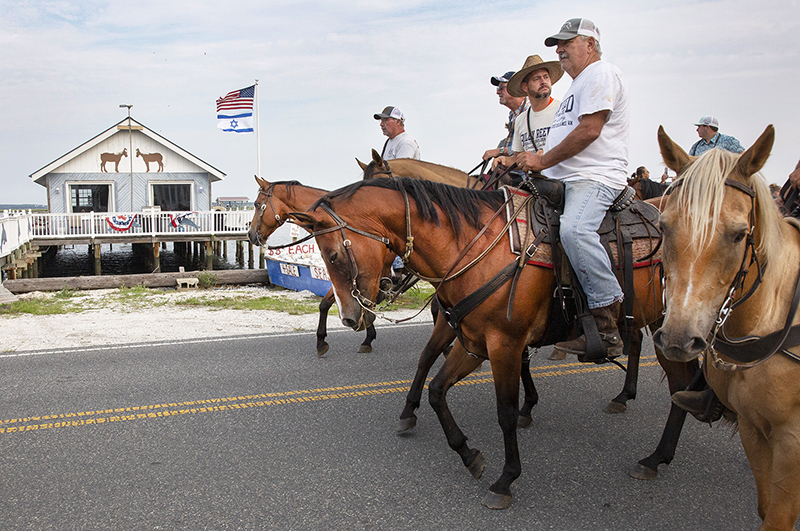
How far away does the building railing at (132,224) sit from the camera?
25.0 metres

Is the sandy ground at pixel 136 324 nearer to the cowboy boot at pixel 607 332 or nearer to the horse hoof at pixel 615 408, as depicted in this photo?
the horse hoof at pixel 615 408

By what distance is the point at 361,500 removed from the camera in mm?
3512

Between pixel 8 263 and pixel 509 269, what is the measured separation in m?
22.5

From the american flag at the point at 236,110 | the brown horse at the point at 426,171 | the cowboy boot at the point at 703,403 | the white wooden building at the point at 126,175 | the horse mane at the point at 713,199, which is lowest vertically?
the cowboy boot at the point at 703,403

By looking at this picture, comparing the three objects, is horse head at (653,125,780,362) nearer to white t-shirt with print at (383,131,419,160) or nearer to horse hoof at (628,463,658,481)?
horse hoof at (628,463,658,481)

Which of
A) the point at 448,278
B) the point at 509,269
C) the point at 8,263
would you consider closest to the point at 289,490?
the point at 448,278

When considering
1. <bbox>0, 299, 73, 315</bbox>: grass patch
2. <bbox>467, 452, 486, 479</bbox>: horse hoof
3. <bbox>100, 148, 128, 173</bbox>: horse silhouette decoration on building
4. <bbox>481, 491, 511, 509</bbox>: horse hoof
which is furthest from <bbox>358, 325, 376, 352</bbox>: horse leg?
<bbox>100, 148, 128, 173</bbox>: horse silhouette decoration on building

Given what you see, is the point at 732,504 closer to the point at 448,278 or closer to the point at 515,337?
the point at 515,337

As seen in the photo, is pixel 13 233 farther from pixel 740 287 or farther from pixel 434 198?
pixel 740 287

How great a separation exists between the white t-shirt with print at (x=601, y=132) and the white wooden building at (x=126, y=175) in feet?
95.8

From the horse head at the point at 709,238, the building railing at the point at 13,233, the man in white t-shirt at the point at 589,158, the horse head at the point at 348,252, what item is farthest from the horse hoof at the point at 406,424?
the building railing at the point at 13,233

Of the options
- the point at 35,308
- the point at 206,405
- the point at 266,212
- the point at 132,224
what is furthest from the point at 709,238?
the point at 132,224

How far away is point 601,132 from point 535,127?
4.03 feet

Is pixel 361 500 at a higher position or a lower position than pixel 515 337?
lower
